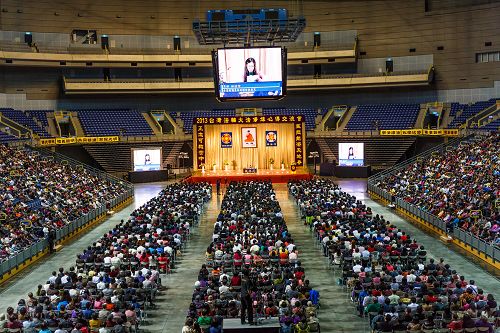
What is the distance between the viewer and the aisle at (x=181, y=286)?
1888 centimetres

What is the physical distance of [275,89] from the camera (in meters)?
47.2

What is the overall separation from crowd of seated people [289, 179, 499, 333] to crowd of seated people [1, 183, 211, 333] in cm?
686

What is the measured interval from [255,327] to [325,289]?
708 cm

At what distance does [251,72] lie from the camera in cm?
4662

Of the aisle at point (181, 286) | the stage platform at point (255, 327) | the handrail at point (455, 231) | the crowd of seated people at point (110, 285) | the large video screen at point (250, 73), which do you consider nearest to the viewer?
the stage platform at point (255, 327)

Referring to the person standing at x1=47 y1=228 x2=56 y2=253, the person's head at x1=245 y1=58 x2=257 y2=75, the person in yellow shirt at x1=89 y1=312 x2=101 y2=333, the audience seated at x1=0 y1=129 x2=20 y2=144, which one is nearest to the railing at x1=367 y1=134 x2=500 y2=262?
the person's head at x1=245 y1=58 x2=257 y2=75

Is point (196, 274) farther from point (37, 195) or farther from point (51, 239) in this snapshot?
point (37, 195)

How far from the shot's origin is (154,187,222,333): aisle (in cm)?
1888

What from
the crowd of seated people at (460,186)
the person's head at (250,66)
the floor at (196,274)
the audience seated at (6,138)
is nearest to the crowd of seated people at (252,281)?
the floor at (196,274)

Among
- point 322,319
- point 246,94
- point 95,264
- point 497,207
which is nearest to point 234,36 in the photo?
point 246,94

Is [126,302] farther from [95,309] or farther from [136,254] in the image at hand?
[136,254]

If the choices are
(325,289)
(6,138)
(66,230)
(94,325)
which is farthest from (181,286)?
(6,138)

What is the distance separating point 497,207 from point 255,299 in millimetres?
16188

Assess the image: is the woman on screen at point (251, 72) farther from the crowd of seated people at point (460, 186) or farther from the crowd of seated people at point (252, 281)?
the crowd of seated people at point (252, 281)
